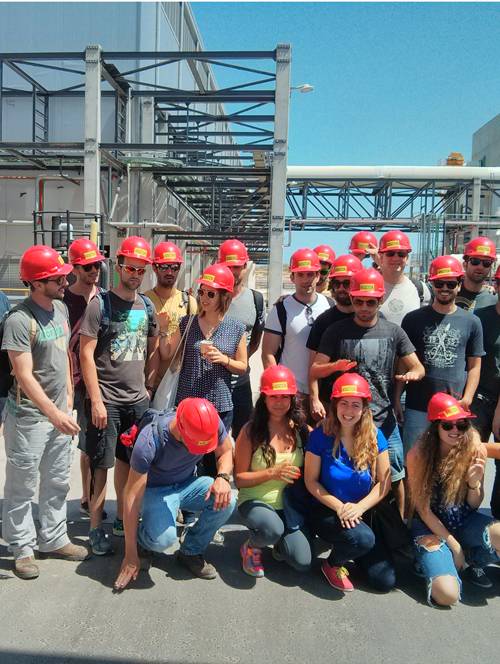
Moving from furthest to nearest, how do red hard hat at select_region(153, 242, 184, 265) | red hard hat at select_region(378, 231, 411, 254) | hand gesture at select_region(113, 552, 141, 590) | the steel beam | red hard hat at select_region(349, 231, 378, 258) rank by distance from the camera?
the steel beam → red hard hat at select_region(349, 231, 378, 258) → red hard hat at select_region(378, 231, 411, 254) → red hard hat at select_region(153, 242, 184, 265) → hand gesture at select_region(113, 552, 141, 590)

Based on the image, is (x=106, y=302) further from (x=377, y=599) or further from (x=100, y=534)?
(x=377, y=599)

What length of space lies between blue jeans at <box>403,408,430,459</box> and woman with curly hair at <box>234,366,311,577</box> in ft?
2.37

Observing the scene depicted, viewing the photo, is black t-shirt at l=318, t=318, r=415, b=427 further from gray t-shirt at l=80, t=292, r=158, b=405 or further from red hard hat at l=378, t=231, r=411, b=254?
gray t-shirt at l=80, t=292, r=158, b=405

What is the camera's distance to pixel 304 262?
3895 millimetres

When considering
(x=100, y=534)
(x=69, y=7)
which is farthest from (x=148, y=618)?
(x=69, y=7)

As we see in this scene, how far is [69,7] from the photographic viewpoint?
48.9 feet

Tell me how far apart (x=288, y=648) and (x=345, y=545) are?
0.72 meters

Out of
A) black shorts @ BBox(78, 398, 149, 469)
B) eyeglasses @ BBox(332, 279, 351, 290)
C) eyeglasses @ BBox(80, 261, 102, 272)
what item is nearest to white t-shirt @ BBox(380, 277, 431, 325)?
eyeglasses @ BBox(332, 279, 351, 290)

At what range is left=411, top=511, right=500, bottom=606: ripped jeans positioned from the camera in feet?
10.3

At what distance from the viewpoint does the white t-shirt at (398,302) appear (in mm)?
4000

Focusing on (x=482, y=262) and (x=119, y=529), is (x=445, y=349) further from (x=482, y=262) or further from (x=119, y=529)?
(x=119, y=529)

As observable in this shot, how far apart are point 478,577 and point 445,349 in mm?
1371

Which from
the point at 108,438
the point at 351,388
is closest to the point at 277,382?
the point at 351,388

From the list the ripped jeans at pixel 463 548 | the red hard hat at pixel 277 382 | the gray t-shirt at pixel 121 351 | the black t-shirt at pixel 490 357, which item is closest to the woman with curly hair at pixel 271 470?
the red hard hat at pixel 277 382
